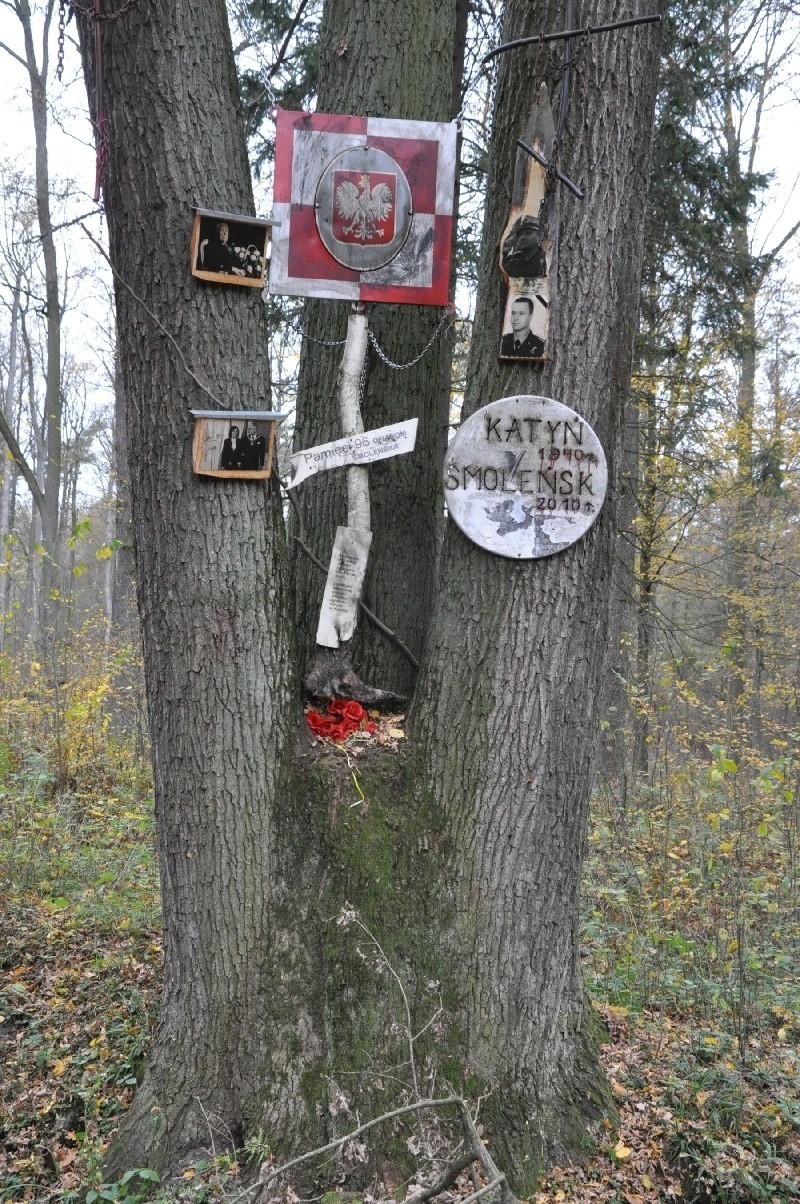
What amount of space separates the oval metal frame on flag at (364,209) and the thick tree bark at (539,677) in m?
0.44

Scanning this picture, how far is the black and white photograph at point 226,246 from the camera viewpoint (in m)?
2.64

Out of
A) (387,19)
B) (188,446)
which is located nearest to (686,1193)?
(188,446)

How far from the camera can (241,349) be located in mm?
2730

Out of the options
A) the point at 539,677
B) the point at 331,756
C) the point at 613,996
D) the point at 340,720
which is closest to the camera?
the point at 539,677

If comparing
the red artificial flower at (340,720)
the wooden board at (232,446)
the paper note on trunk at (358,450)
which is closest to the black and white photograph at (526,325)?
the paper note on trunk at (358,450)

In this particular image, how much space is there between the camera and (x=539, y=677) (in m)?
2.64

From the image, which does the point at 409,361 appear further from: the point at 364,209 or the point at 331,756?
the point at 331,756

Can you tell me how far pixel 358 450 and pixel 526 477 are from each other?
0.65 m

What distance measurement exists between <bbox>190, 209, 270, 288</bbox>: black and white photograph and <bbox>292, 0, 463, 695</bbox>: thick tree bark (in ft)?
2.35

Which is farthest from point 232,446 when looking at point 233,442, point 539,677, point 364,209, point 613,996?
point 613,996

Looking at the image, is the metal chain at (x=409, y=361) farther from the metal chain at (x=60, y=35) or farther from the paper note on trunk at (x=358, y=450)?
the metal chain at (x=60, y=35)

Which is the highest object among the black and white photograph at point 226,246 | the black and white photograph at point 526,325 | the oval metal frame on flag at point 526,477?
the black and white photograph at point 226,246

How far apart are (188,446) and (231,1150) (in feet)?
7.43

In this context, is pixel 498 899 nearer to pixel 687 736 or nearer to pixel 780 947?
pixel 780 947
